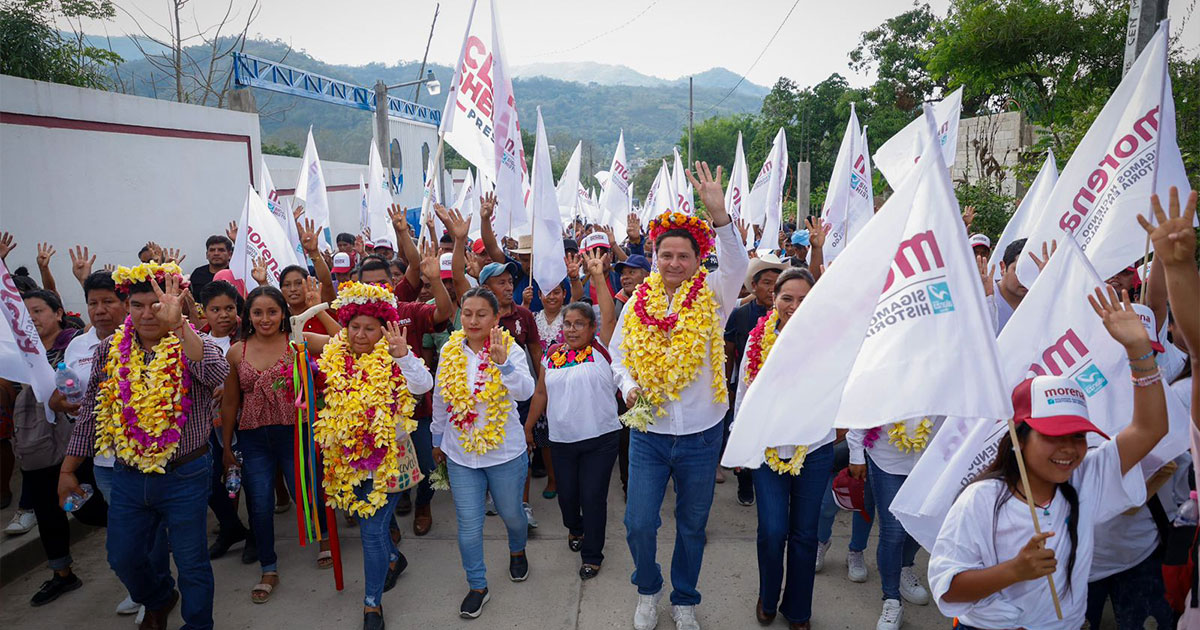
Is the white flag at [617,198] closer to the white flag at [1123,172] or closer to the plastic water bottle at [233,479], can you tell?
the plastic water bottle at [233,479]

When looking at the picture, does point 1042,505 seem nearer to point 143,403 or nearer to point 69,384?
point 143,403

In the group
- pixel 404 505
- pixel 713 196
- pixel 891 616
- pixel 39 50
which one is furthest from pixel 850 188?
pixel 39 50

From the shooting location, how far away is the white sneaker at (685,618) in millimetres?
4074

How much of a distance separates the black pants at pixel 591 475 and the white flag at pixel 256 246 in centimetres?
375

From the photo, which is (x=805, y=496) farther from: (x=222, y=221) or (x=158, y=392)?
(x=222, y=221)

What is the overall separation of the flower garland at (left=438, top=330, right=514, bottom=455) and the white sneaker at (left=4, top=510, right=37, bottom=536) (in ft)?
11.0

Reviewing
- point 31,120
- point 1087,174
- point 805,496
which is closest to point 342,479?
point 805,496

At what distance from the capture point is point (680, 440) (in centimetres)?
401

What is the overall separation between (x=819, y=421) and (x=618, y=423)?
1944 mm

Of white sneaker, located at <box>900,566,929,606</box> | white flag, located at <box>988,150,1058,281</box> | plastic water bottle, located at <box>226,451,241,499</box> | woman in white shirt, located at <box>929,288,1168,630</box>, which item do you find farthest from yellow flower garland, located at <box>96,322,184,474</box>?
white flag, located at <box>988,150,1058,281</box>

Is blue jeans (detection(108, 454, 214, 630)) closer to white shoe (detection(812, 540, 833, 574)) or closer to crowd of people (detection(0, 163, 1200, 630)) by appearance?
crowd of people (detection(0, 163, 1200, 630))

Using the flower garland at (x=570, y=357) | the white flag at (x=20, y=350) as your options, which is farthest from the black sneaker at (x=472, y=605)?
the white flag at (x=20, y=350)

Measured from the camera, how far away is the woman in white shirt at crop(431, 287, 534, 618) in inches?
170

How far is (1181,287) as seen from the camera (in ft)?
8.43
